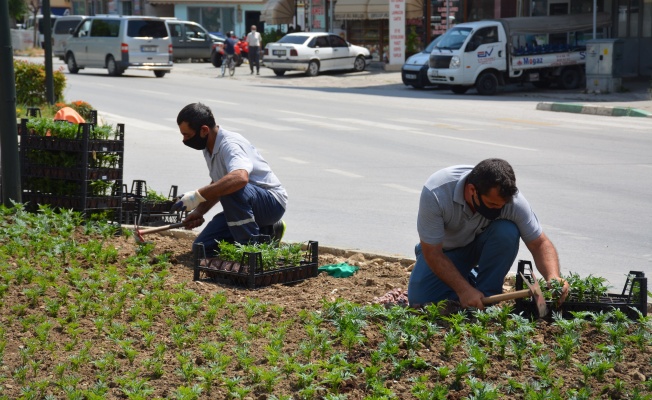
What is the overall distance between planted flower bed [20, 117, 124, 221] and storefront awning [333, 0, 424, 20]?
34.3 m

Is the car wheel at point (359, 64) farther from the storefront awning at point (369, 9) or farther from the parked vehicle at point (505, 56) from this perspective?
the parked vehicle at point (505, 56)

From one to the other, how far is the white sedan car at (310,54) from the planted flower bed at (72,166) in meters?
30.2

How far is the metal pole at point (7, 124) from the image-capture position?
8539 mm

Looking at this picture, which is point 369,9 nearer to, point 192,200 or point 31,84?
point 31,84

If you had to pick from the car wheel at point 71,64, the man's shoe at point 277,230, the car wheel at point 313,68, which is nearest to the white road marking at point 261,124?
the man's shoe at point 277,230

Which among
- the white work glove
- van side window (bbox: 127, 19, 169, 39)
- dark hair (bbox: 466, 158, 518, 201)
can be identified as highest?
van side window (bbox: 127, 19, 169, 39)

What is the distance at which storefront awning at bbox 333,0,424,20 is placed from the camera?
138 ft

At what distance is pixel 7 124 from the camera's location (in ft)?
28.6

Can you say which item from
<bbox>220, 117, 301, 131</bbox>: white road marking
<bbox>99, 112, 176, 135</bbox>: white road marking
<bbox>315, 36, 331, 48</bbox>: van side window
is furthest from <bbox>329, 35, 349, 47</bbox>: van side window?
<bbox>220, 117, 301, 131</bbox>: white road marking

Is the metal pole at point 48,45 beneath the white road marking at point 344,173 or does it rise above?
above

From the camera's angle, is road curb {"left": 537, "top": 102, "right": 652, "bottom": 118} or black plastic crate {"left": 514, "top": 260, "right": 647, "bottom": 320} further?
road curb {"left": 537, "top": 102, "right": 652, "bottom": 118}

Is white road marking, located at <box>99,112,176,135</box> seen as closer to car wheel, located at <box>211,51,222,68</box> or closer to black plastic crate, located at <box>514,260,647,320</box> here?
black plastic crate, located at <box>514,260,647,320</box>

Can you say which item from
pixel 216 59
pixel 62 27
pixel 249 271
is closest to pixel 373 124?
pixel 249 271

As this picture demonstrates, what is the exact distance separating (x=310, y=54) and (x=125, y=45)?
6.84 meters
